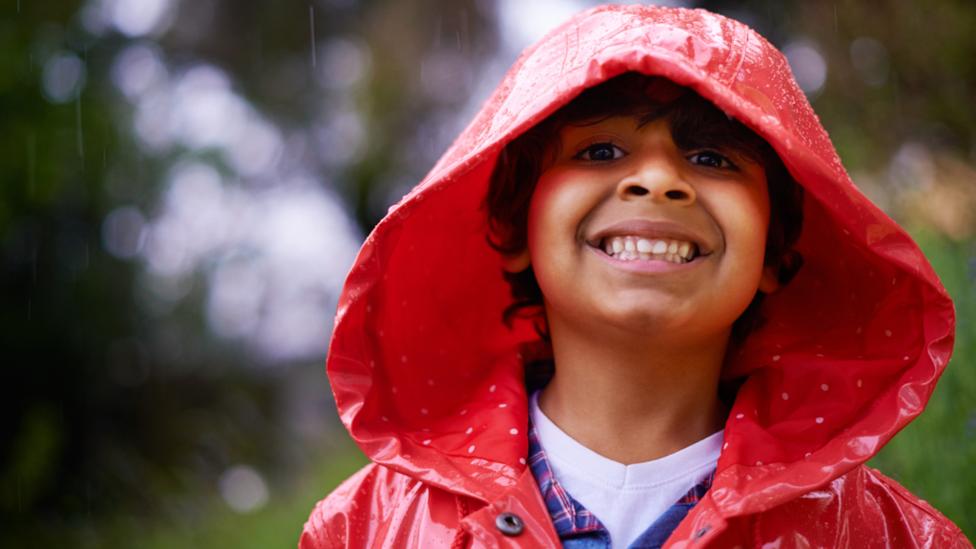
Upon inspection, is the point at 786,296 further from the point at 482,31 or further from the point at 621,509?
the point at 482,31

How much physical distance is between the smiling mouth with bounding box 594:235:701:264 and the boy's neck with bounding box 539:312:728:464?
19cm

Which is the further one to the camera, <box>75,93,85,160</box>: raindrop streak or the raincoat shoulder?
<box>75,93,85,160</box>: raindrop streak

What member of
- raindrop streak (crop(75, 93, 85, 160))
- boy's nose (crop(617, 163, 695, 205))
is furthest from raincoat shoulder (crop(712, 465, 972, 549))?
Answer: raindrop streak (crop(75, 93, 85, 160))

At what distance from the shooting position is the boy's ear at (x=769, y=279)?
219 centimetres

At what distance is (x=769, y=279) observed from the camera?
→ 2.21 metres

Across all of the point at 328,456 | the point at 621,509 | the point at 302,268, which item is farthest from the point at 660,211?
the point at 302,268

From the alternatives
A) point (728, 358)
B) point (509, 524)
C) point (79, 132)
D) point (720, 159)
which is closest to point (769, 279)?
point (728, 358)

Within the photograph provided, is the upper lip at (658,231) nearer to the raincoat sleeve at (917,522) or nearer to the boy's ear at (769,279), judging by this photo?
the boy's ear at (769,279)

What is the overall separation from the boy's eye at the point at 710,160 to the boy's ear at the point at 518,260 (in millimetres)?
489

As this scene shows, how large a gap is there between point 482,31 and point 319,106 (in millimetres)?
1956

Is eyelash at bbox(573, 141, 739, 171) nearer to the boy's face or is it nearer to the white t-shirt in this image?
the boy's face

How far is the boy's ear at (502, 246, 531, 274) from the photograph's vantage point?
89.5 inches

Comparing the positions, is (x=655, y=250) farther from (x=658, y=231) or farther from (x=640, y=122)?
(x=640, y=122)

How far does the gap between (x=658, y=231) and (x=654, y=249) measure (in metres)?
0.03
